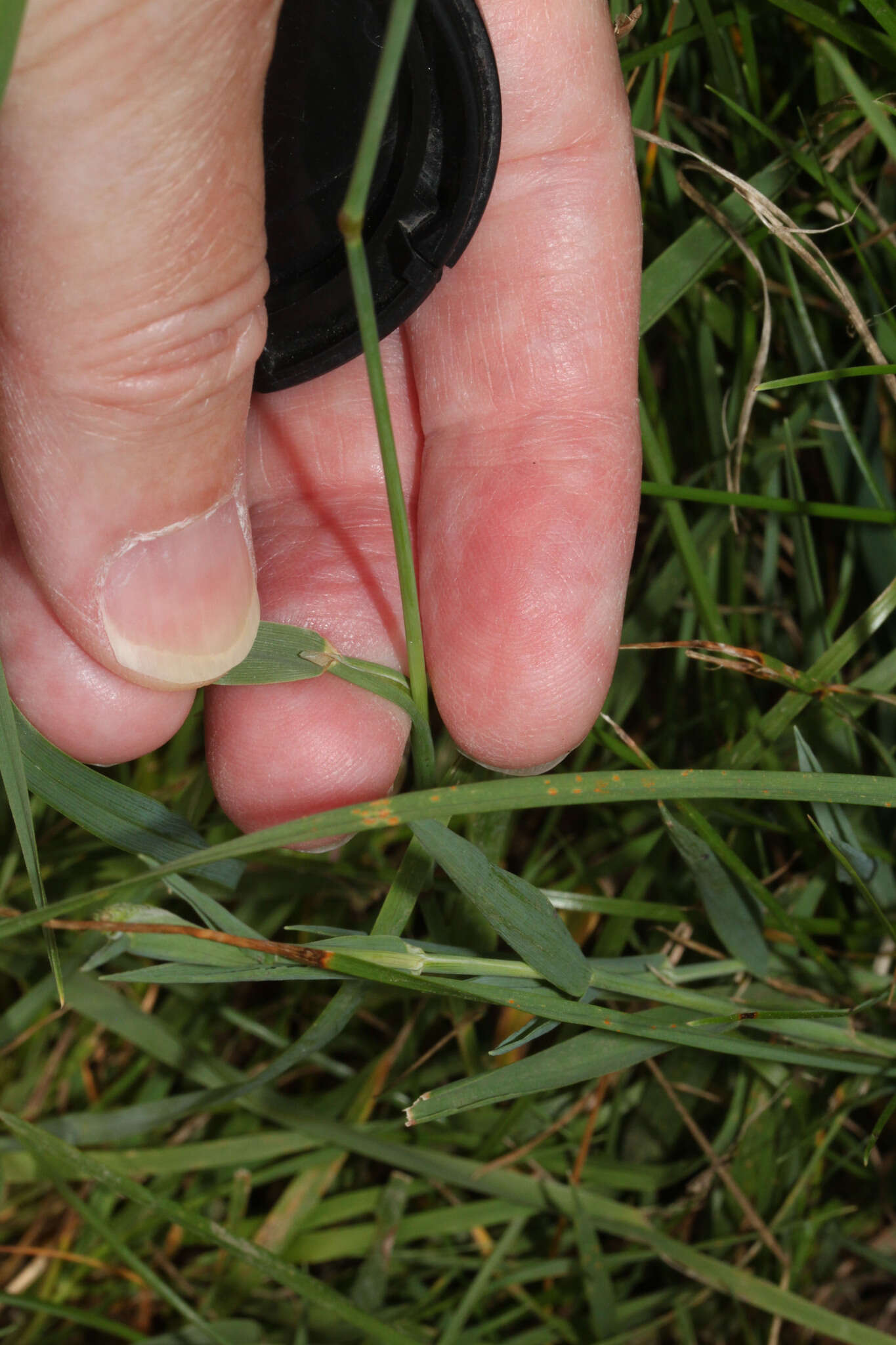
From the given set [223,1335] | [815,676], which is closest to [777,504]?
[815,676]

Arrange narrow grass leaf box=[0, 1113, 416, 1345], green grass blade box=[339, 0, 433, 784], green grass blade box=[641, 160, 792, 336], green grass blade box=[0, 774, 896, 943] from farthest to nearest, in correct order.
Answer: green grass blade box=[641, 160, 792, 336] < narrow grass leaf box=[0, 1113, 416, 1345] < green grass blade box=[0, 774, 896, 943] < green grass blade box=[339, 0, 433, 784]

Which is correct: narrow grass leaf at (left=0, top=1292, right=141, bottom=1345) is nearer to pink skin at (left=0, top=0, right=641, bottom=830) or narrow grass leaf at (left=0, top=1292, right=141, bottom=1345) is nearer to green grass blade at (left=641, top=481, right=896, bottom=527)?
pink skin at (left=0, top=0, right=641, bottom=830)

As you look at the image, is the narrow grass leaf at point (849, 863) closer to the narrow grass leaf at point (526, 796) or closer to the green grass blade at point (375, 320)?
the narrow grass leaf at point (526, 796)

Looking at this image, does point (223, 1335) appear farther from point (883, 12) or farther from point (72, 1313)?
point (883, 12)

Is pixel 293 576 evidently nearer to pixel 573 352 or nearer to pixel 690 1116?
pixel 573 352

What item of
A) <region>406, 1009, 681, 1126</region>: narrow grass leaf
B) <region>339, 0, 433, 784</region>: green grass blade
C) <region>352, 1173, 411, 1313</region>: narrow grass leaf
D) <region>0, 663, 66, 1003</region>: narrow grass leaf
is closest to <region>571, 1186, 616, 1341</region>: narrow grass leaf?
<region>352, 1173, 411, 1313</region>: narrow grass leaf
